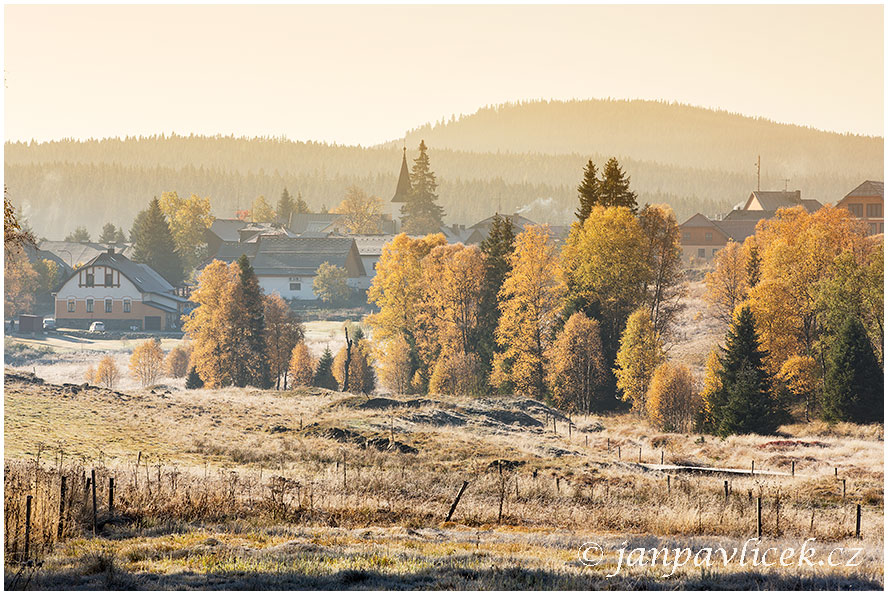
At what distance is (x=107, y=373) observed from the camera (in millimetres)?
66625

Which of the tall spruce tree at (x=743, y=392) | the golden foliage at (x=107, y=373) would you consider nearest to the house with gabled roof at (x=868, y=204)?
Result: the tall spruce tree at (x=743, y=392)

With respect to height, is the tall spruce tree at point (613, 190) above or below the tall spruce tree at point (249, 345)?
above

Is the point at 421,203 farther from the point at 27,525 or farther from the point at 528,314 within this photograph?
the point at 27,525

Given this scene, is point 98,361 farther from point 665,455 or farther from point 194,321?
point 665,455

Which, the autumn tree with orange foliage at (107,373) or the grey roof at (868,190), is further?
the grey roof at (868,190)

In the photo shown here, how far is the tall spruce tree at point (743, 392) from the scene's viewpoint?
42688mm

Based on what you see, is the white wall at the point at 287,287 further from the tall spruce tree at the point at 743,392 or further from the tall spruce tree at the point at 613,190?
the tall spruce tree at the point at 743,392

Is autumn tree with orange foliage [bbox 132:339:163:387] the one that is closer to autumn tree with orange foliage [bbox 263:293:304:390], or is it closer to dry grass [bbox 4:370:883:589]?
autumn tree with orange foliage [bbox 263:293:304:390]

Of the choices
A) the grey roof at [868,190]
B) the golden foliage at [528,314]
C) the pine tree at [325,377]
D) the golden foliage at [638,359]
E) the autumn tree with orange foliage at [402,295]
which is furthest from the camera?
the grey roof at [868,190]

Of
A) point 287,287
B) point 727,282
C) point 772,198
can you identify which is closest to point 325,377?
point 727,282

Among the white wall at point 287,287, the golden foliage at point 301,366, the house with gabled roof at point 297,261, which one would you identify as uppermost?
the house with gabled roof at point 297,261

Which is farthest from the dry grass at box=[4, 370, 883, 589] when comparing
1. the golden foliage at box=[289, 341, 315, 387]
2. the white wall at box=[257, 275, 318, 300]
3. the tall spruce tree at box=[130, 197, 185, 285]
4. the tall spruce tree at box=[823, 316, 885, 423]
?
the tall spruce tree at box=[130, 197, 185, 285]

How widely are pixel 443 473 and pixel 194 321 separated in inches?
1500

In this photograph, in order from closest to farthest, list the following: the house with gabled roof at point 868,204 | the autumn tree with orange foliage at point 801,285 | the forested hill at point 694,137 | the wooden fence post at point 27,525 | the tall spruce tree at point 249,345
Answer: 1. the wooden fence post at point 27,525
2. the autumn tree with orange foliage at point 801,285
3. the tall spruce tree at point 249,345
4. the house with gabled roof at point 868,204
5. the forested hill at point 694,137
